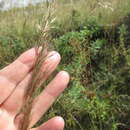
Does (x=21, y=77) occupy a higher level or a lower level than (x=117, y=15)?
higher

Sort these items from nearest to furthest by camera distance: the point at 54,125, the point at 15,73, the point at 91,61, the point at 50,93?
the point at 54,125 < the point at 50,93 < the point at 15,73 < the point at 91,61

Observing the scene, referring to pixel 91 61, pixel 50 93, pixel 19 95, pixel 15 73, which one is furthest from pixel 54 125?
pixel 91 61

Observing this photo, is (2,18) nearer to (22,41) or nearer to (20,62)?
(22,41)

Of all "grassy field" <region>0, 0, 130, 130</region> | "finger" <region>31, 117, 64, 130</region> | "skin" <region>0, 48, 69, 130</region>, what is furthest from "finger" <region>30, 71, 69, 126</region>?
"grassy field" <region>0, 0, 130, 130</region>

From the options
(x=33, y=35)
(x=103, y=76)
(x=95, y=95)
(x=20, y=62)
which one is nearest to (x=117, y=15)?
(x=33, y=35)

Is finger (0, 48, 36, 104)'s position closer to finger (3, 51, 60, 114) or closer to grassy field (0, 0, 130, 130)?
finger (3, 51, 60, 114)

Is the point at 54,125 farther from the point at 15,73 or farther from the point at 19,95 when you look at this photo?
the point at 15,73
